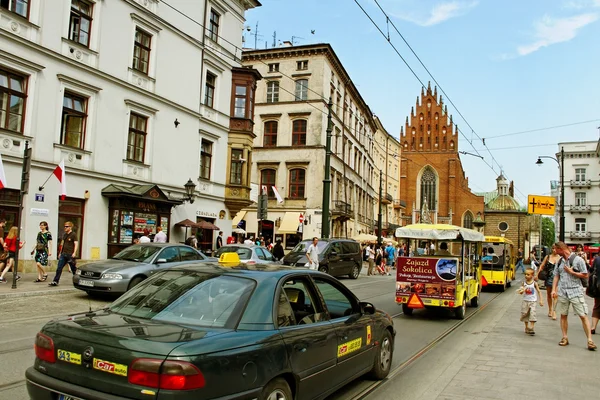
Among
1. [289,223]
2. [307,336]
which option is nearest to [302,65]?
[289,223]

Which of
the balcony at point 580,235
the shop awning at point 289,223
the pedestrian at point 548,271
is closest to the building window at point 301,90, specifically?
the shop awning at point 289,223

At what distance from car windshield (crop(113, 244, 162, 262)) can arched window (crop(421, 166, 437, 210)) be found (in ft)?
228

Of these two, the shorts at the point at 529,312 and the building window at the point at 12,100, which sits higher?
the building window at the point at 12,100

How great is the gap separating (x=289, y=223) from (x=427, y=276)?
28744 mm

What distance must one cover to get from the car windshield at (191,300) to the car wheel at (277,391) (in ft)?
1.86

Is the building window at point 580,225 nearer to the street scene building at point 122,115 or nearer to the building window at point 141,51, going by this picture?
the street scene building at point 122,115

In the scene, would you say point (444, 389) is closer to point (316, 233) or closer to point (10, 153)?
point (10, 153)

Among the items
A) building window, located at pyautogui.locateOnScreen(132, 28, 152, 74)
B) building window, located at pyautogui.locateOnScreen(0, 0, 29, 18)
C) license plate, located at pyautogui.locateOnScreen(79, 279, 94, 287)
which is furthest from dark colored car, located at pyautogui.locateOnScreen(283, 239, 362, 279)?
building window, located at pyautogui.locateOnScreen(0, 0, 29, 18)

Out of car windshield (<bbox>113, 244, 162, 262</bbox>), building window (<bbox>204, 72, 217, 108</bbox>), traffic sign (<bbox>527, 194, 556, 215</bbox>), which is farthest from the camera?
traffic sign (<bbox>527, 194, 556, 215</bbox>)

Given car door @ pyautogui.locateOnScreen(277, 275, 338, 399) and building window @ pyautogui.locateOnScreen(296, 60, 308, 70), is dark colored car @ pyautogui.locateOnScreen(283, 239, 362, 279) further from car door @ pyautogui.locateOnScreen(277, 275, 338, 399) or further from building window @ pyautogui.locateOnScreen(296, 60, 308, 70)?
building window @ pyautogui.locateOnScreen(296, 60, 308, 70)

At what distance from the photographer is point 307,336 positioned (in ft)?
14.7

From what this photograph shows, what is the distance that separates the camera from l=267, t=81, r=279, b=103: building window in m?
43.1

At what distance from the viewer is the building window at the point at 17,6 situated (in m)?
16.1

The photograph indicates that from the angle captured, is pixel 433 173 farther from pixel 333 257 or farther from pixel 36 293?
pixel 36 293
